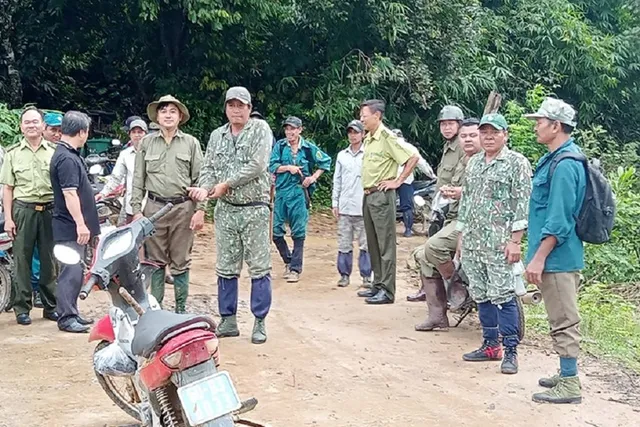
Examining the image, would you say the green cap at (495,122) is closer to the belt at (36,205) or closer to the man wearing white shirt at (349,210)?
the man wearing white shirt at (349,210)

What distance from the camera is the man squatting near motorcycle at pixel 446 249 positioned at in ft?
21.6

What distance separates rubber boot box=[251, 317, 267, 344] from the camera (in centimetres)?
621

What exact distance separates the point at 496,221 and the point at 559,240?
2.51 ft

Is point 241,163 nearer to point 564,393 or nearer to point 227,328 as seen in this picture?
point 227,328

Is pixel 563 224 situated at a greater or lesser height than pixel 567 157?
lesser

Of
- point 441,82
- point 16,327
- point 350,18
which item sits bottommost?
point 16,327

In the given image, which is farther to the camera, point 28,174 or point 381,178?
point 381,178

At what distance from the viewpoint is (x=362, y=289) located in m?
8.38

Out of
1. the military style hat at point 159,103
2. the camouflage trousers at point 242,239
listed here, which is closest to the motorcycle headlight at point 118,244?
the camouflage trousers at point 242,239

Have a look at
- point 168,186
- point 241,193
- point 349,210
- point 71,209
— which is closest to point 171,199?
point 168,186

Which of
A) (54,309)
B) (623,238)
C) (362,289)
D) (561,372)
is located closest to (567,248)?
(561,372)

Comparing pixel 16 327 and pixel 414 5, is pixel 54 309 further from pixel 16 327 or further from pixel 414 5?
pixel 414 5

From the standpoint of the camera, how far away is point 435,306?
6.83m

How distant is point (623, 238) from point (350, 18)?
6.88 meters
